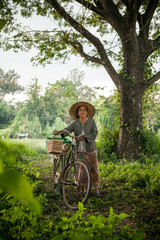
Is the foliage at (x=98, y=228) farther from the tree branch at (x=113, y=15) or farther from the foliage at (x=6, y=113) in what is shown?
the foliage at (x=6, y=113)

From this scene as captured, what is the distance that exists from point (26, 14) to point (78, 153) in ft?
22.5

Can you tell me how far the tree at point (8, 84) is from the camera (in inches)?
1244

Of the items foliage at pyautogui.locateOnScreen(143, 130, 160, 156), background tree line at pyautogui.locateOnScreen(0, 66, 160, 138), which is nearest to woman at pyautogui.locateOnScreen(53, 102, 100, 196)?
foliage at pyautogui.locateOnScreen(143, 130, 160, 156)

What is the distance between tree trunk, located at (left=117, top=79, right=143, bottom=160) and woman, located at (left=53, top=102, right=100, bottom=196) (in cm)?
327

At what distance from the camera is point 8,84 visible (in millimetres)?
31969

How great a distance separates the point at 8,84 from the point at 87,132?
30.2m

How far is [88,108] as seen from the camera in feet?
14.4

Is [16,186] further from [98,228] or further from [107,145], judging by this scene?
[107,145]

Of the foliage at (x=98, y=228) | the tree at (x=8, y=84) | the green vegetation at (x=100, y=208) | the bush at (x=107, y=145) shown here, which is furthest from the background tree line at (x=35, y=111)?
the foliage at (x=98, y=228)

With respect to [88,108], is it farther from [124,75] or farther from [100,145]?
[100,145]

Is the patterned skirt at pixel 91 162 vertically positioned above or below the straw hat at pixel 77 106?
below

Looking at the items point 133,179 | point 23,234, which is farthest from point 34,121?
point 23,234

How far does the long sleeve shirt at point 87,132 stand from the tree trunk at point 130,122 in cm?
335

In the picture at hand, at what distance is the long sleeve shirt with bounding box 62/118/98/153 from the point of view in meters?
4.09
